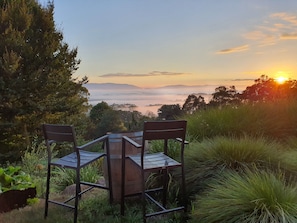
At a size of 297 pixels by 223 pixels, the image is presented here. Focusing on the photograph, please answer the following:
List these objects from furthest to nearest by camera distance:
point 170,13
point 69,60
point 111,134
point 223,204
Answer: point 69,60 < point 170,13 < point 111,134 < point 223,204

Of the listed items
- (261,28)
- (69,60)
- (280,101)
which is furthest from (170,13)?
(69,60)

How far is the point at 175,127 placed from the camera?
2.76 m

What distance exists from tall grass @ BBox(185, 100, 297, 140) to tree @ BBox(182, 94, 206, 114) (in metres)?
1.22

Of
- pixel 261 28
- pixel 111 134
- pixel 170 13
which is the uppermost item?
pixel 170 13

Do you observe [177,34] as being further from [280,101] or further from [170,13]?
[280,101]

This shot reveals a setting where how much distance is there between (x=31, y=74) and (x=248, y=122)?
669 cm

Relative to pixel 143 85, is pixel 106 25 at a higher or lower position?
higher

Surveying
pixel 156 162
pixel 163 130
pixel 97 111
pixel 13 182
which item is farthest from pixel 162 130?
pixel 97 111

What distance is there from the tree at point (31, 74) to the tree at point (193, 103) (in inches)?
178

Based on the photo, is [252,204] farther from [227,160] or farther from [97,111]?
[97,111]

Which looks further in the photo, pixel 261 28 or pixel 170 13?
pixel 170 13

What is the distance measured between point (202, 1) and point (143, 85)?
2.42 meters

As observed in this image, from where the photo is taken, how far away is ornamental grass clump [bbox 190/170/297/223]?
203 centimetres

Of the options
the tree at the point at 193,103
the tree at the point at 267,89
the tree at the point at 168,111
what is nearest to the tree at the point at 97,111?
the tree at the point at 168,111
